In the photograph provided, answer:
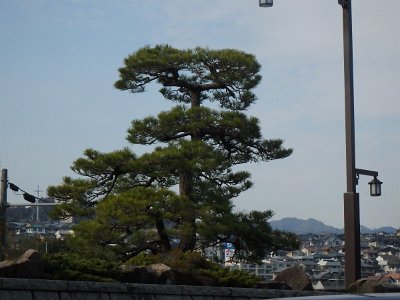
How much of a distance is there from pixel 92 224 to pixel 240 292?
689cm

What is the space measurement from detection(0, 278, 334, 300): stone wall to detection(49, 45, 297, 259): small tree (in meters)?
6.33

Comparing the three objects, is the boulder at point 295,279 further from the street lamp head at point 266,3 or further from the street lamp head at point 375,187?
the street lamp head at point 266,3

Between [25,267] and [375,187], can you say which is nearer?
[25,267]

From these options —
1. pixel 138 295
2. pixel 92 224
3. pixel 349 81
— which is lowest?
pixel 138 295

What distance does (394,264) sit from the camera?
3456cm

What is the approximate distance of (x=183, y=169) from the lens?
22.4m

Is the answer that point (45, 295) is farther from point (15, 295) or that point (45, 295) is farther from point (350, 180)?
point (350, 180)

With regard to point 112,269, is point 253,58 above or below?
above

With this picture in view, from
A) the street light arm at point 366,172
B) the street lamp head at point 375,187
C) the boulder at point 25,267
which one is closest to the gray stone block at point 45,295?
the boulder at point 25,267

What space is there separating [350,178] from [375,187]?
191 cm

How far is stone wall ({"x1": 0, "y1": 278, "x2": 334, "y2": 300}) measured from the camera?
41.7ft

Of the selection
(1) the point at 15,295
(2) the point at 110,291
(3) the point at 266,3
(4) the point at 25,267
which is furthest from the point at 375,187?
(1) the point at 15,295

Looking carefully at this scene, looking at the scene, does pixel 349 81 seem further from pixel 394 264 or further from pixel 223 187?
pixel 394 264

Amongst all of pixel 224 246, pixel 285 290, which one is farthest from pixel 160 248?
pixel 285 290
